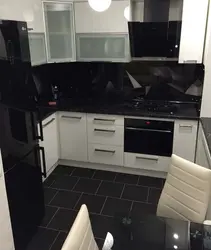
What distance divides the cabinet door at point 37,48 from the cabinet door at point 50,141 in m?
0.71

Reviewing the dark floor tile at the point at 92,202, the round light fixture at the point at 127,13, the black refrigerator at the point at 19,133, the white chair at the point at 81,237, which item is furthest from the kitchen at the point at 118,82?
the white chair at the point at 81,237

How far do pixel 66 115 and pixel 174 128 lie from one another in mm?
1398

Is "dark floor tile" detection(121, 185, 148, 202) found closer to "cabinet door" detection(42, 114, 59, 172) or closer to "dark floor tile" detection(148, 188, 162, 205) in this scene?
"dark floor tile" detection(148, 188, 162, 205)

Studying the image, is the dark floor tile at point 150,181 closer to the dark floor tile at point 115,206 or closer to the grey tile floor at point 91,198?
the grey tile floor at point 91,198

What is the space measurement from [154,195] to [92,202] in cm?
74

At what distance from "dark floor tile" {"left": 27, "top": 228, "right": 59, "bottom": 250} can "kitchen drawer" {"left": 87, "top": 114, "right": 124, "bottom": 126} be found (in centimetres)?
143

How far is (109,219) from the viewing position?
270cm

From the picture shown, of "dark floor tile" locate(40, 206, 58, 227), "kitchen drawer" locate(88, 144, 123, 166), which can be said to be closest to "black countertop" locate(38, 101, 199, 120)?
"kitchen drawer" locate(88, 144, 123, 166)

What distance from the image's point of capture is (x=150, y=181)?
342 cm

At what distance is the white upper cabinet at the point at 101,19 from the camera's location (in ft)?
10.3

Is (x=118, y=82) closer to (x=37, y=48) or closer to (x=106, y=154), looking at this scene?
(x=106, y=154)

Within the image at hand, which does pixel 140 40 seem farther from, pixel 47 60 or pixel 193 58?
pixel 47 60

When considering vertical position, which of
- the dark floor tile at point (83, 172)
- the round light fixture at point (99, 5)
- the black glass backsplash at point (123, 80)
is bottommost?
the dark floor tile at point (83, 172)

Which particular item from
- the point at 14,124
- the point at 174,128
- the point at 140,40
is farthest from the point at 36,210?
the point at 140,40
